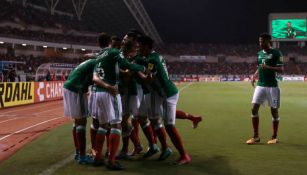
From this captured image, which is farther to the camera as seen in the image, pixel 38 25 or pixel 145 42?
pixel 38 25

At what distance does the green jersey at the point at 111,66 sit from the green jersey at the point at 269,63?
3454 mm

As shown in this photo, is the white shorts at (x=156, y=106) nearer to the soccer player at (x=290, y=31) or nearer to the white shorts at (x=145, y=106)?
the white shorts at (x=145, y=106)

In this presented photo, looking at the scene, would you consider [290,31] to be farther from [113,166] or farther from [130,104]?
[113,166]

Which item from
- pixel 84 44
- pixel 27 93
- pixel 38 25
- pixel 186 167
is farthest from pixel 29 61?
pixel 186 167

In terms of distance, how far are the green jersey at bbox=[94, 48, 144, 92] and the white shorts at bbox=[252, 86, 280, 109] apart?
3.36 meters

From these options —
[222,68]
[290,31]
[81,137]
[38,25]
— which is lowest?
[81,137]

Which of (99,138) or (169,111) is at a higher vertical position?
(169,111)

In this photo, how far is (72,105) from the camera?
22.8 ft

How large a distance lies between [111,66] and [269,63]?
391 cm

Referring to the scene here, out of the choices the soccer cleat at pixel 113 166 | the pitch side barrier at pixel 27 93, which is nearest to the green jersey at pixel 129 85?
the soccer cleat at pixel 113 166

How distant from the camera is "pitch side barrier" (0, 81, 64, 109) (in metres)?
18.8

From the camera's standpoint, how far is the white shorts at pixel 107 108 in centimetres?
629

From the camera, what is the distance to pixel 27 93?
21406 millimetres

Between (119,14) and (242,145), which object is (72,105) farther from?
(119,14)
